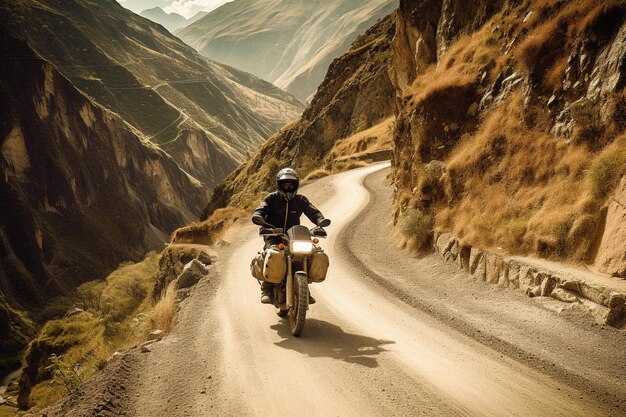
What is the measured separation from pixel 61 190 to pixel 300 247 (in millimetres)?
106492

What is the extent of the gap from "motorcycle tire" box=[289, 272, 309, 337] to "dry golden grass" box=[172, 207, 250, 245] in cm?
1448

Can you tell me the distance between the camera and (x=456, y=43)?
642 inches

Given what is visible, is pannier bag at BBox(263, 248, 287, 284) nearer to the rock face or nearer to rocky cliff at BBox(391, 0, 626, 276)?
rocky cliff at BBox(391, 0, 626, 276)

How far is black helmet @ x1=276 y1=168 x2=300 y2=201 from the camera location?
25.1 ft

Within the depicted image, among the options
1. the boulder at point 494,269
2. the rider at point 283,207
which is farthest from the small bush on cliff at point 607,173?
the rider at point 283,207

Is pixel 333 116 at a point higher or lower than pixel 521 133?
higher

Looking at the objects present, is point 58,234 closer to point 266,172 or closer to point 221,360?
point 266,172

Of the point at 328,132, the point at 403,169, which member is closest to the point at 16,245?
the point at 328,132

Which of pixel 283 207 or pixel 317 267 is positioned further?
pixel 283 207

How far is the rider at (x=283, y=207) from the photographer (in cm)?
770

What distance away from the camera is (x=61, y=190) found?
323ft

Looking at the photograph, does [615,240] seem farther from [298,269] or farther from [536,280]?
[298,269]

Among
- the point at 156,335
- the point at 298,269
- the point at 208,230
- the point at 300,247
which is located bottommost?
the point at 156,335

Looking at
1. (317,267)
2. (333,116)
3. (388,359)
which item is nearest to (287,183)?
(317,267)
